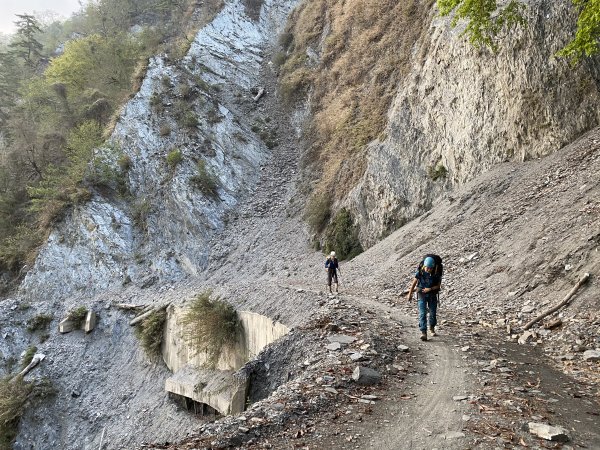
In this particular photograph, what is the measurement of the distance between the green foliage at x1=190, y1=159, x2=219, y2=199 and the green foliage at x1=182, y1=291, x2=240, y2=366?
1289cm

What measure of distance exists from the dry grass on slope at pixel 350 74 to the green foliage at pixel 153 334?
10.6 meters

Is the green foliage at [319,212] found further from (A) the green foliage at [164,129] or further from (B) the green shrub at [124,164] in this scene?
(B) the green shrub at [124,164]

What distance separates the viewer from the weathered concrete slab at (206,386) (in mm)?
12188

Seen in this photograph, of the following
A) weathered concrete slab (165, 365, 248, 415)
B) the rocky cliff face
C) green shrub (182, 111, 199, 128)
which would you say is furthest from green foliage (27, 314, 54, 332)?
green shrub (182, 111, 199, 128)

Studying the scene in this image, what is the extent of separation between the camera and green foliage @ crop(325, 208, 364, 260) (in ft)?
62.1

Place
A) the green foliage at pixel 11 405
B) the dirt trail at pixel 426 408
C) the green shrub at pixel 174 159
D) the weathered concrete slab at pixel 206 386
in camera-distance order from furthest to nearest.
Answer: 1. the green shrub at pixel 174 159
2. the green foliage at pixel 11 405
3. the weathered concrete slab at pixel 206 386
4. the dirt trail at pixel 426 408

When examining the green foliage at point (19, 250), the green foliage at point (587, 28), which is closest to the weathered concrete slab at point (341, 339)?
the green foliage at point (587, 28)

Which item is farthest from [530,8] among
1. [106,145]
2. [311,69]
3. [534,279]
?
[106,145]

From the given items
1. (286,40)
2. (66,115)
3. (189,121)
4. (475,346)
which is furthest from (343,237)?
(66,115)

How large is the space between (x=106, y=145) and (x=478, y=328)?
27.1m

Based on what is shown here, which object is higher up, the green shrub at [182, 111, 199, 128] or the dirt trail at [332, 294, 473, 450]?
the green shrub at [182, 111, 199, 128]

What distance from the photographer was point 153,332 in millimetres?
18203

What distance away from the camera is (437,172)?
53.3 feet

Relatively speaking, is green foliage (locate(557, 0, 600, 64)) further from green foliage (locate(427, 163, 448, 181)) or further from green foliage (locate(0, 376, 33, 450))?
green foliage (locate(0, 376, 33, 450))
